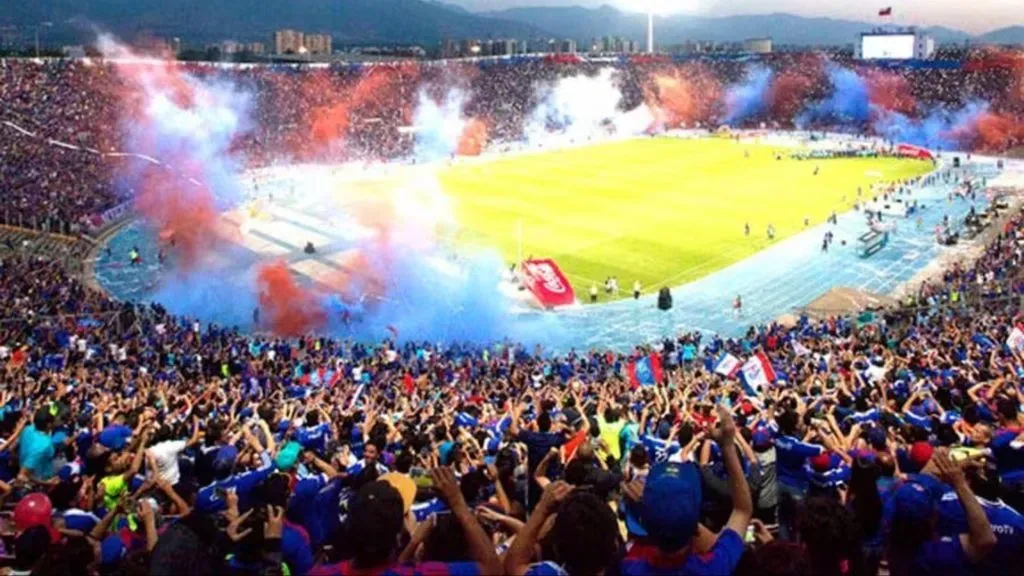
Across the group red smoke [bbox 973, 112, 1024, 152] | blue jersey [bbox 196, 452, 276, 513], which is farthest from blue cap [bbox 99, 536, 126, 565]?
red smoke [bbox 973, 112, 1024, 152]

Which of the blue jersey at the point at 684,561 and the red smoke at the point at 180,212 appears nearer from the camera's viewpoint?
the blue jersey at the point at 684,561

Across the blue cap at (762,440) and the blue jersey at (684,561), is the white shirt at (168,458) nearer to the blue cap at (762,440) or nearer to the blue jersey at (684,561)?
the blue cap at (762,440)

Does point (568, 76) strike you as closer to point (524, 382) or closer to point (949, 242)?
point (949, 242)

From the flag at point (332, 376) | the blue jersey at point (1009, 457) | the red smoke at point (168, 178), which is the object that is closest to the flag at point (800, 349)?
the flag at point (332, 376)

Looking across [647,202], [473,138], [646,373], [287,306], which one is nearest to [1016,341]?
[646,373]

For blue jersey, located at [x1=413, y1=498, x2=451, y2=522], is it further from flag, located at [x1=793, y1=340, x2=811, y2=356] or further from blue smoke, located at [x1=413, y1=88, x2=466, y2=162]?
blue smoke, located at [x1=413, y1=88, x2=466, y2=162]

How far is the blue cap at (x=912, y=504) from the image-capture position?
5031 millimetres

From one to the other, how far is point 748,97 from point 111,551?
346ft

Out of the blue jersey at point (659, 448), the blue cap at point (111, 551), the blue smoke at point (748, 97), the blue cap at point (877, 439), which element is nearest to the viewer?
the blue cap at point (111, 551)

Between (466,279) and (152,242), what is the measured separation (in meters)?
15.2

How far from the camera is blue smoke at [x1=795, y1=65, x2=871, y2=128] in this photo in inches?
3713

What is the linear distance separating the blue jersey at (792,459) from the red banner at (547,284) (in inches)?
986

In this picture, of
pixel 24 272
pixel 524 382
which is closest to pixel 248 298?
pixel 24 272

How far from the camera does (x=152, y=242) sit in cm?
4138
